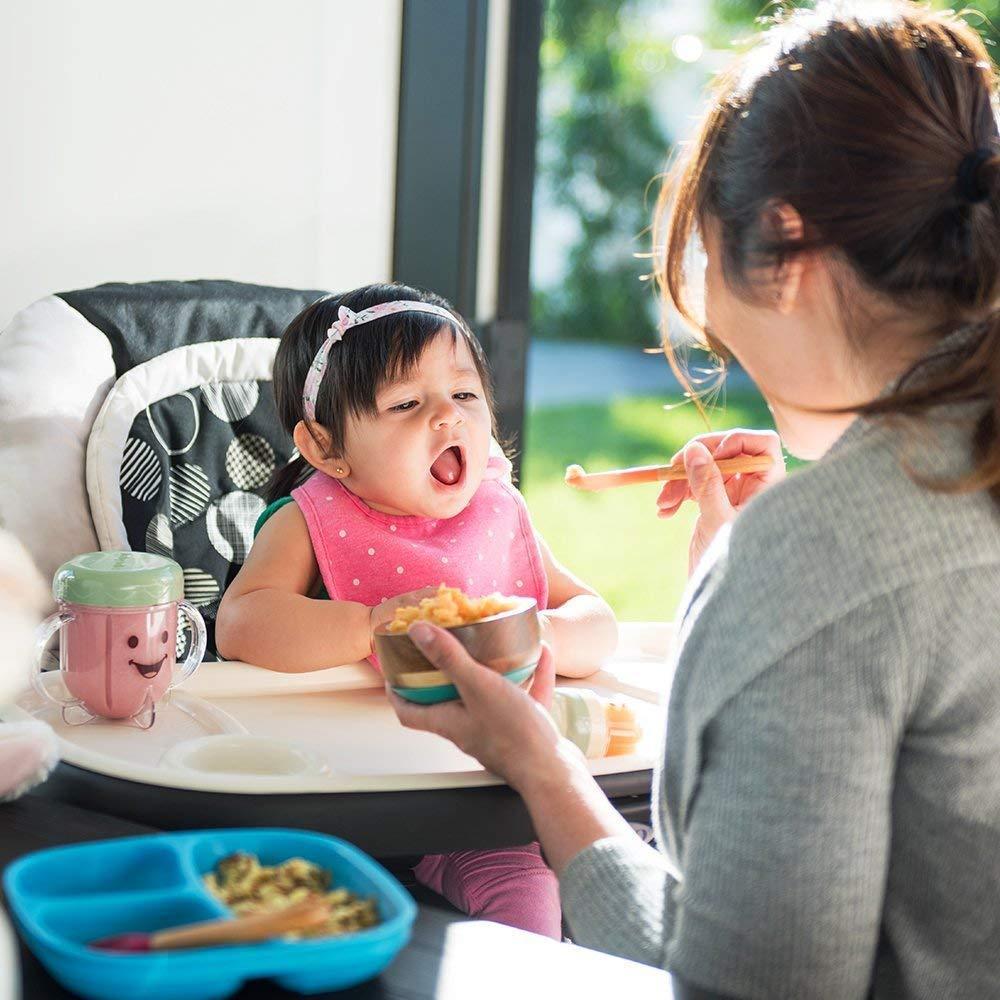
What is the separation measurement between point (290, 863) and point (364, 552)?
2.80 ft

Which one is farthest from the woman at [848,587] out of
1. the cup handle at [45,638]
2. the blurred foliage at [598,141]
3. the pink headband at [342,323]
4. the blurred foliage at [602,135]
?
the blurred foliage at [598,141]

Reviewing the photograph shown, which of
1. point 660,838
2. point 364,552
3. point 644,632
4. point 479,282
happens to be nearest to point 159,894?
point 660,838

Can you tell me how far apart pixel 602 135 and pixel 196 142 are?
5.37 metres

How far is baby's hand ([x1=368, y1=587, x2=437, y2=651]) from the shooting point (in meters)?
1.48

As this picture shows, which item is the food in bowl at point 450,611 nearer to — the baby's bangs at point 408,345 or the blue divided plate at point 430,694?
the blue divided plate at point 430,694

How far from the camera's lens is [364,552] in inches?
65.1

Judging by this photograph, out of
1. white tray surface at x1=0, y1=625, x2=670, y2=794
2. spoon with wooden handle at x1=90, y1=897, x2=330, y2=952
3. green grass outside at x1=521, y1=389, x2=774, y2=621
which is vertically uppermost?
spoon with wooden handle at x1=90, y1=897, x2=330, y2=952

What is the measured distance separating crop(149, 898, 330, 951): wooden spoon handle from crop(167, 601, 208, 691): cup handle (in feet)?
1.83

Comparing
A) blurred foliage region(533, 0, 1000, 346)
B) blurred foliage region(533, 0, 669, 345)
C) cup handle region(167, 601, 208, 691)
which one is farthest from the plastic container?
blurred foliage region(533, 0, 669, 345)

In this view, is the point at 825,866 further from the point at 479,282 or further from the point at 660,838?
the point at 479,282

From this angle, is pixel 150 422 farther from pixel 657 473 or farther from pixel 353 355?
pixel 657 473

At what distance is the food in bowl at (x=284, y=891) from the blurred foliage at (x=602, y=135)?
21.2 feet

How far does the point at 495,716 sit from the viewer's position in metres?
1.05

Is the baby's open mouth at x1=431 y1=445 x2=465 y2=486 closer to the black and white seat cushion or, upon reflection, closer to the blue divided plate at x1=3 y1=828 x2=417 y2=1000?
the black and white seat cushion
